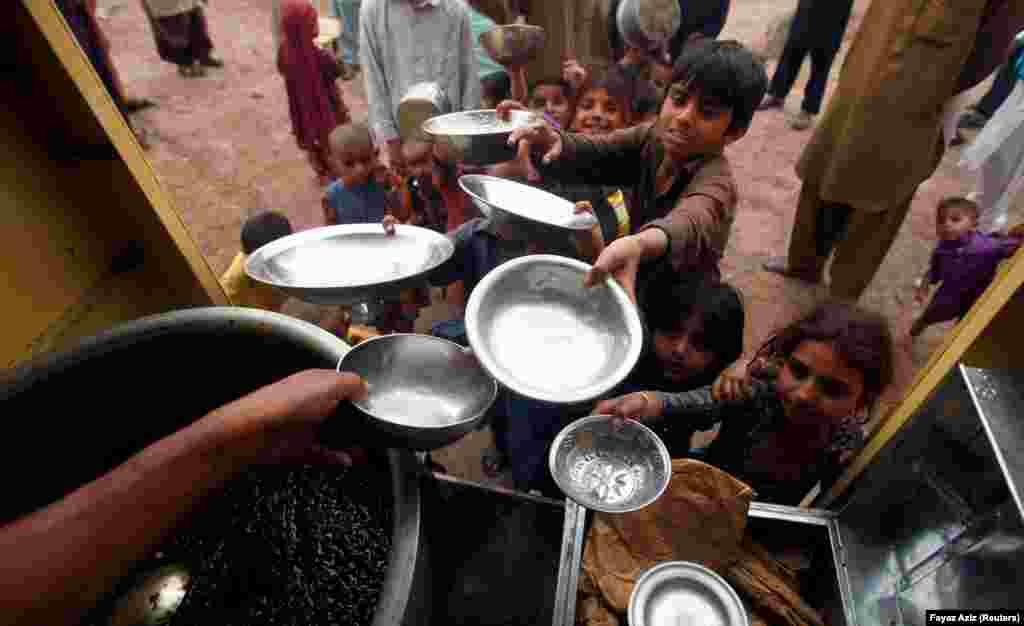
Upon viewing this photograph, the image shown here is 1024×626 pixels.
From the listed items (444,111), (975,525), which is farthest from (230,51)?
(975,525)

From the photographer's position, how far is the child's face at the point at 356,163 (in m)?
2.55

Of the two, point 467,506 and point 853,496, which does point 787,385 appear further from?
point 467,506

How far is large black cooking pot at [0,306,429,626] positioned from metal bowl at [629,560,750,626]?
595 millimetres

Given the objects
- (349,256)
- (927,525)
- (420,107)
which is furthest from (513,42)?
(927,525)

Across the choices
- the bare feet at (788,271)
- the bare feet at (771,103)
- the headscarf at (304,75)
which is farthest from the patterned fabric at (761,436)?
the bare feet at (771,103)

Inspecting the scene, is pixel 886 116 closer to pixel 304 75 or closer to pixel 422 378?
→ pixel 422 378

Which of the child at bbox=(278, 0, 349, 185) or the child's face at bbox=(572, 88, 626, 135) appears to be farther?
the child at bbox=(278, 0, 349, 185)

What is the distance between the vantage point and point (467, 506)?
144cm

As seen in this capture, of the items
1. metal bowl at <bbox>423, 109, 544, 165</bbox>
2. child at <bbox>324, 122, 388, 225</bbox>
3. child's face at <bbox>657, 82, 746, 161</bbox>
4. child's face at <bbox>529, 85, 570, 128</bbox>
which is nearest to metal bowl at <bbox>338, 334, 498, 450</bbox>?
metal bowl at <bbox>423, 109, 544, 165</bbox>

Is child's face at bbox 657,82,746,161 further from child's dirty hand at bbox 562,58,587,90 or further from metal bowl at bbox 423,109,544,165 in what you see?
child's dirty hand at bbox 562,58,587,90

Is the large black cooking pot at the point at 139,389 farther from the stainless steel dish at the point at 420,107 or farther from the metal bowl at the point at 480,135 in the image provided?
the stainless steel dish at the point at 420,107

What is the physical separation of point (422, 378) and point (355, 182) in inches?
65.9

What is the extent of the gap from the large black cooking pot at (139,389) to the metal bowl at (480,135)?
0.99 m

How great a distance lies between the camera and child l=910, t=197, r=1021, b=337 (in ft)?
8.85
